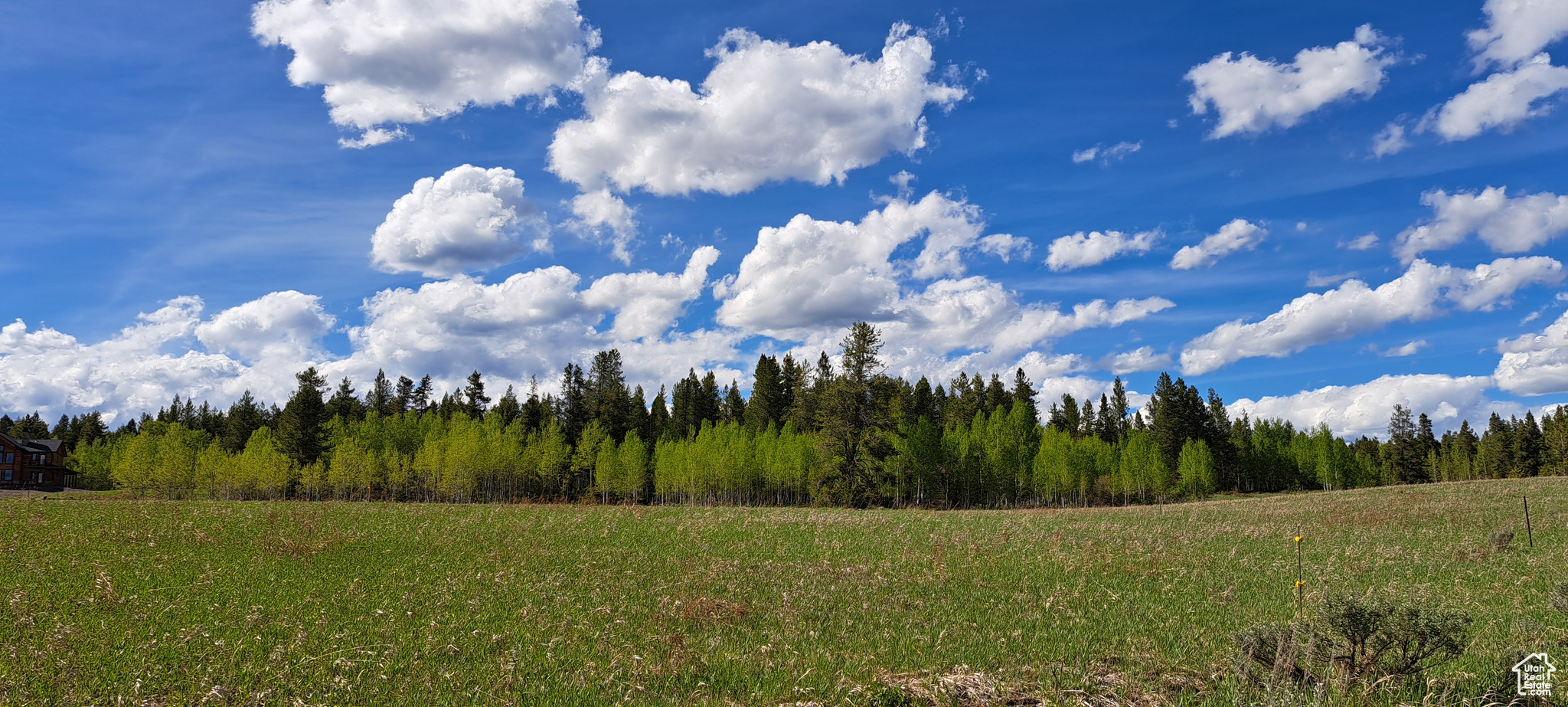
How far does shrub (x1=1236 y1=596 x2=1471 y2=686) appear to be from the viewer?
7586mm

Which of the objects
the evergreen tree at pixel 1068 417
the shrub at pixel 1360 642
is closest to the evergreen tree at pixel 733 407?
the evergreen tree at pixel 1068 417

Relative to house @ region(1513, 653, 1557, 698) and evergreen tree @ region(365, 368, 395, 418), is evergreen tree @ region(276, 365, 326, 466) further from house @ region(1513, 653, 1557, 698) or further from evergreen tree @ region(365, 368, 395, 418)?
house @ region(1513, 653, 1557, 698)

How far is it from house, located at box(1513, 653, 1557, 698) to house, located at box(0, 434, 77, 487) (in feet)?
461

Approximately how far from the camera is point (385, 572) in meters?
14.1

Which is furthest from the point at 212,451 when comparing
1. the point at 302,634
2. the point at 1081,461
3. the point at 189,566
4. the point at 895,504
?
the point at 1081,461

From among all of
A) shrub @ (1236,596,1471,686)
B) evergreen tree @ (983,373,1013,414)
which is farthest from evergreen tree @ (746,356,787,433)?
shrub @ (1236,596,1471,686)

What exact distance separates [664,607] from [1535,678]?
1108 centimetres

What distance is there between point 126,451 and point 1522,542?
10058cm

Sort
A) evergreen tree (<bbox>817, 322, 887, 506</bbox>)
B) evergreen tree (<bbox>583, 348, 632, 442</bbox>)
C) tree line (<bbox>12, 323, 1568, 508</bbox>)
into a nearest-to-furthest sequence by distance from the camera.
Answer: evergreen tree (<bbox>817, 322, 887, 506</bbox>), tree line (<bbox>12, 323, 1568, 508</bbox>), evergreen tree (<bbox>583, 348, 632, 442</bbox>)

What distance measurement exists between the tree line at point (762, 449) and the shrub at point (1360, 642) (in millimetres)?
37179

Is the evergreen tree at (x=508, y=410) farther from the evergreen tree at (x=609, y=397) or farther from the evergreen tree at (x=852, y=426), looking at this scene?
the evergreen tree at (x=852, y=426)

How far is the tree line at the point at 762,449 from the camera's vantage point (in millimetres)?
61594

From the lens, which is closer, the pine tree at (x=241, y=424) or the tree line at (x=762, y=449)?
the tree line at (x=762, y=449)

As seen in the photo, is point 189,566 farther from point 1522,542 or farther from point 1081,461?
point 1081,461
